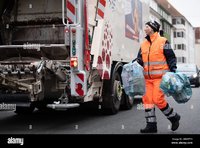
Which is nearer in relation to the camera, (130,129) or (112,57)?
(130,129)

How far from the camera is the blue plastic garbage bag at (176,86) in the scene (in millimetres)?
6227

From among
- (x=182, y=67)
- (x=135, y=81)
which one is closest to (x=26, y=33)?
(x=135, y=81)

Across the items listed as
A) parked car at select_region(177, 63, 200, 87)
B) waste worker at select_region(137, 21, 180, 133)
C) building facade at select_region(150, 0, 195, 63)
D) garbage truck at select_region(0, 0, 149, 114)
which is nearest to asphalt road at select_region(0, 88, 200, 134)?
waste worker at select_region(137, 21, 180, 133)

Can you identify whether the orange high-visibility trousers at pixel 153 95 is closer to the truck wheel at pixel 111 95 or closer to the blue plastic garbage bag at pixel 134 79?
the blue plastic garbage bag at pixel 134 79

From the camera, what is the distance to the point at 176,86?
20.6 feet

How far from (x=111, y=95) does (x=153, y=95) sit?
2265 millimetres

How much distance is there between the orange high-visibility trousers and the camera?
6.39 meters

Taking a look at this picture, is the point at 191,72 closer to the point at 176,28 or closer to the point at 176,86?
the point at 176,86

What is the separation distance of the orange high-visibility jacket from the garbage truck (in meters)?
1.07

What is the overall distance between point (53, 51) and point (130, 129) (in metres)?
1.84

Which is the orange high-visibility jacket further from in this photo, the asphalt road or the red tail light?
the red tail light

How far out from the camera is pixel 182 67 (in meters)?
22.9

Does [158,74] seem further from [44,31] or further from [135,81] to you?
[44,31]
